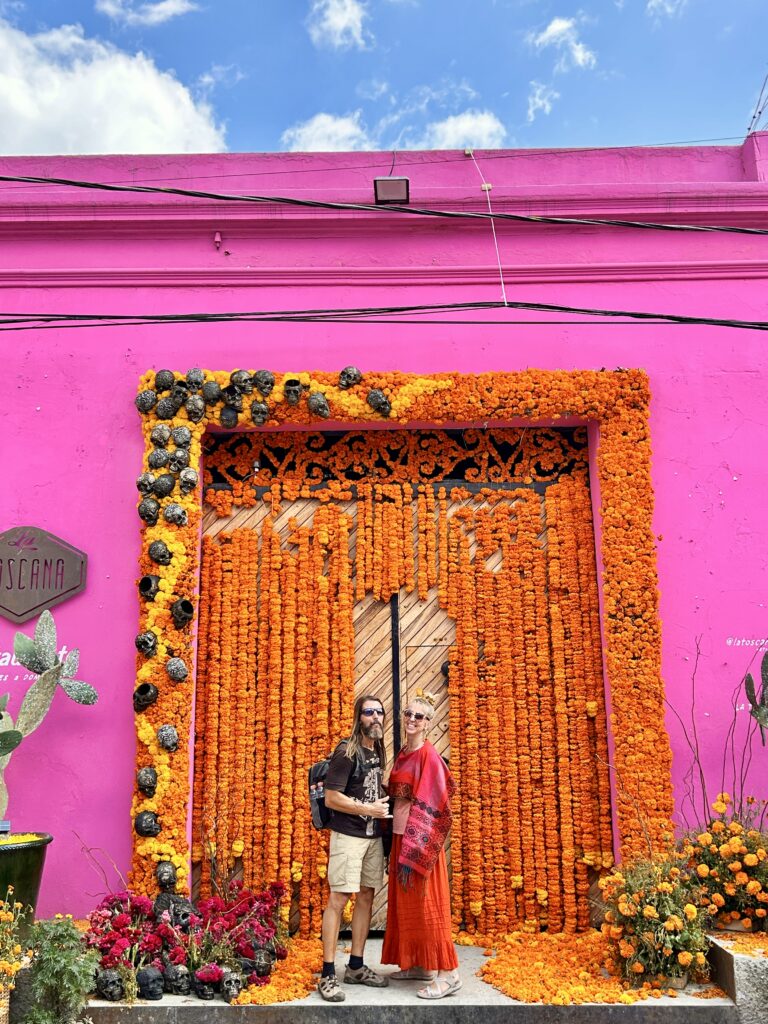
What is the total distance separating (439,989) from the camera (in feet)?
16.9

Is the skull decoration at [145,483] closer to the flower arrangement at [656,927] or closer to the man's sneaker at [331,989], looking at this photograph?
the man's sneaker at [331,989]

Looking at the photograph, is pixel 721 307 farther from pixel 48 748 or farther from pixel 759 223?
pixel 48 748

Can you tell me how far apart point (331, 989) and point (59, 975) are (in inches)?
58.8

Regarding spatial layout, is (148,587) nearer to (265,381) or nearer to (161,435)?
(161,435)

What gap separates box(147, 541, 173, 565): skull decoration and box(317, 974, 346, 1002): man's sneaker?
120 inches

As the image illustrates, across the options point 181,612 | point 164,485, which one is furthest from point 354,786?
point 164,485

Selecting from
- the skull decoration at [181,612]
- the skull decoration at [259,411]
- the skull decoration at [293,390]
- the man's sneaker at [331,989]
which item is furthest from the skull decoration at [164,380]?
the man's sneaker at [331,989]

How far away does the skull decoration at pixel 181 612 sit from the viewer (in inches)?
261

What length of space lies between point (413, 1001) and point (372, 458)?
393 cm

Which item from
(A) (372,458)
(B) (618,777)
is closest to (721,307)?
(A) (372,458)

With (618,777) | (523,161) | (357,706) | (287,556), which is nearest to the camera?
(357,706)

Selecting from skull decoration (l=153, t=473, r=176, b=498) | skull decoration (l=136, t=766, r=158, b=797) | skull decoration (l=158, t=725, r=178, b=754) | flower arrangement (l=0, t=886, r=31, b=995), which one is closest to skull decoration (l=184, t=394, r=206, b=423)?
skull decoration (l=153, t=473, r=176, b=498)

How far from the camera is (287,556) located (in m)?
7.15

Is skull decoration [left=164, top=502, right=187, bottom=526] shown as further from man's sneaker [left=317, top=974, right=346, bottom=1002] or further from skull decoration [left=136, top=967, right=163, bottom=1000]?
man's sneaker [left=317, top=974, right=346, bottom=1002]
